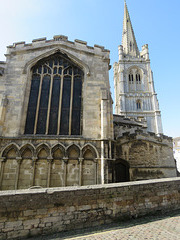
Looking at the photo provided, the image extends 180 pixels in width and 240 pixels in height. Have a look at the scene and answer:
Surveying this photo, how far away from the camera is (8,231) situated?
3779 mm

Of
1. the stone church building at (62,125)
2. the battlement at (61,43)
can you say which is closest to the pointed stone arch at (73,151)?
the stone church building at (62,125)

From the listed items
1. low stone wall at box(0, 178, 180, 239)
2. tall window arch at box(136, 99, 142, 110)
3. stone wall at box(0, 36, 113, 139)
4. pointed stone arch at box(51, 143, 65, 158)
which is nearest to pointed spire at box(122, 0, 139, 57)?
tall window arch at box(136, 99, 142, 110)

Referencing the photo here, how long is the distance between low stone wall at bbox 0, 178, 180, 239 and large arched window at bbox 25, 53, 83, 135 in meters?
4.33

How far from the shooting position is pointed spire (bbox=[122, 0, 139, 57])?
48519mm

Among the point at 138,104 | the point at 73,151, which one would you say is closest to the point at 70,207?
the point at 73,151

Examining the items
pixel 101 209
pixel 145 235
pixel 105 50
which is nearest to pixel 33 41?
pixel 105 50

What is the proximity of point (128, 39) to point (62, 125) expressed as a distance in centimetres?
5354

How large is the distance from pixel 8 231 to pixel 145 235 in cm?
378

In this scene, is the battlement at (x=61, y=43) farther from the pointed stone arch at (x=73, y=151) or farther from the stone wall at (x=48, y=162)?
the pointed stone arch at (x=73, y=151)

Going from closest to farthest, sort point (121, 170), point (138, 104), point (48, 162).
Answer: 1. point (48, 162)
2. point (121, 170)
3. point (138, 104)

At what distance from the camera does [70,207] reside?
4352mm

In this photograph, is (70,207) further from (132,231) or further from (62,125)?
(62,125)

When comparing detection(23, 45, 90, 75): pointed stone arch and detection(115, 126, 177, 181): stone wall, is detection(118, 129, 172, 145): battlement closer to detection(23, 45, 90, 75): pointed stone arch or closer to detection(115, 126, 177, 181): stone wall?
detection(115, 126, 177, 181): stone wall

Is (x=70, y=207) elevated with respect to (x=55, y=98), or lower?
lower
